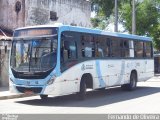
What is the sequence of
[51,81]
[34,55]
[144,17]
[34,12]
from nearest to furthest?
[51,81] → [34,55] → [34,12] → [144,17]

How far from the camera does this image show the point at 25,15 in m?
27.1

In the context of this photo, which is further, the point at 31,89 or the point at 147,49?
the point at 147,49

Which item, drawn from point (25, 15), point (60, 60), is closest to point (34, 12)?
point (25, 15)

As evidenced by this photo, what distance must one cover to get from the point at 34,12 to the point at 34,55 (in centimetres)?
1373

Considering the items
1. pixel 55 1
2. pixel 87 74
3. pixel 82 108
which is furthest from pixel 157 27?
pixel 82 108

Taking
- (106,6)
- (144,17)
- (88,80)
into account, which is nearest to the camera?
(88,80)

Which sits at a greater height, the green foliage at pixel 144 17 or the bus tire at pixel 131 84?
the green foliage at pixel 144 17

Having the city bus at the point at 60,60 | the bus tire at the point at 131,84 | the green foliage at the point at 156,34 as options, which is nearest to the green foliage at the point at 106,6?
the green foliage at the point at 156,34

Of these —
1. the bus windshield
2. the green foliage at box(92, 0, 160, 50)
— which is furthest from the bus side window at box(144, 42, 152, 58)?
the green foliage at box(92, 0, 160, 50)

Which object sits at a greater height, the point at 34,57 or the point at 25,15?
the point at 25,15

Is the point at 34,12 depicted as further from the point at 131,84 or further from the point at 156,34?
the point at 156,34

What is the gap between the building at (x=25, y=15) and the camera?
73.3 ft

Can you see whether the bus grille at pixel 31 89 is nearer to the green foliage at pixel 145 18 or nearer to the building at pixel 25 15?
the building at pixel 25 15

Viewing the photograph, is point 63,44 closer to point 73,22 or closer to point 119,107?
point 119,107
